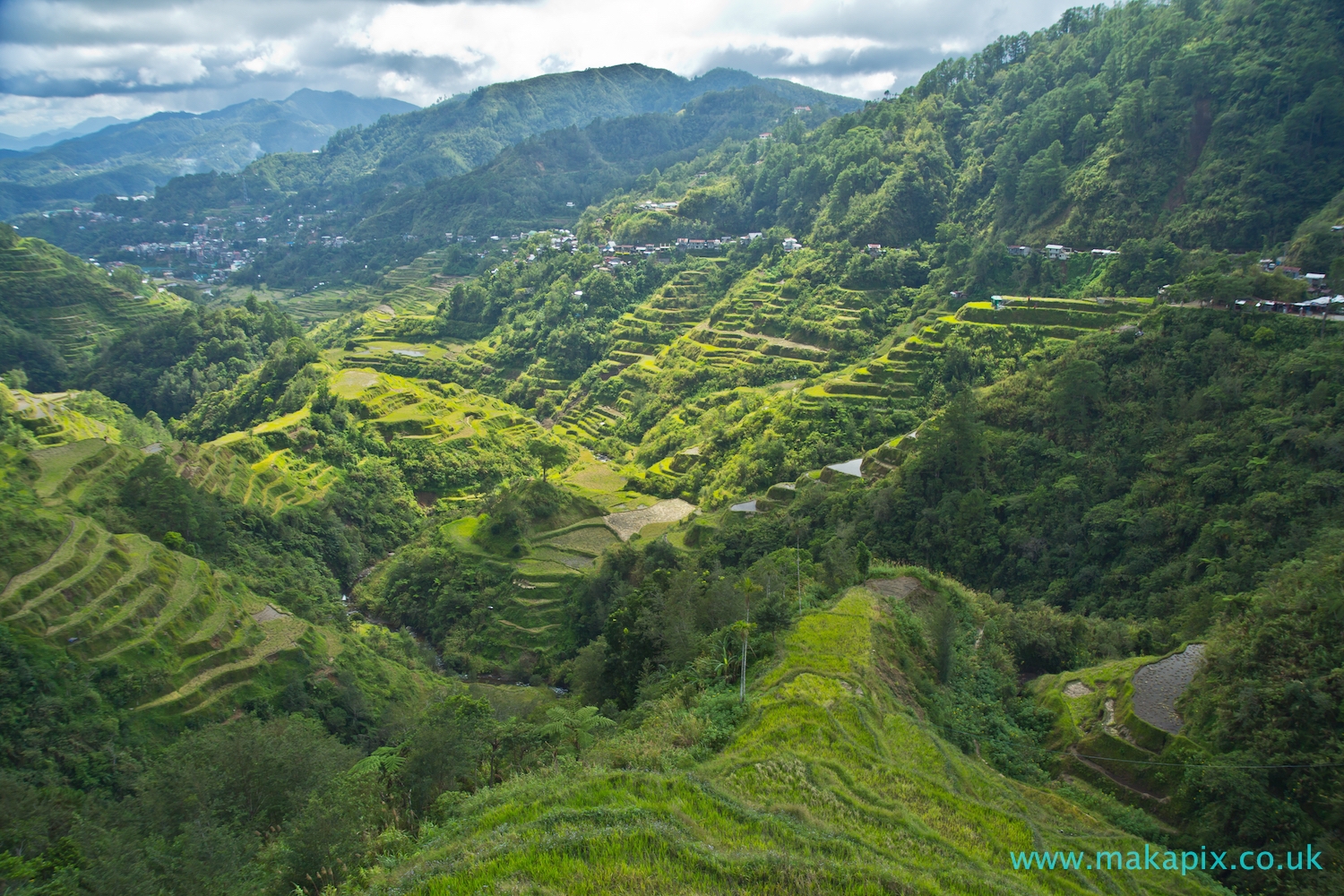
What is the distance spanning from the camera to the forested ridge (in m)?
11.0

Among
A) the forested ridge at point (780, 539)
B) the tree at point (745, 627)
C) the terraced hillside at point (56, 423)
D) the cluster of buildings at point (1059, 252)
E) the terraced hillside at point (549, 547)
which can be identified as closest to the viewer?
the forested ridge at point (780, 539)

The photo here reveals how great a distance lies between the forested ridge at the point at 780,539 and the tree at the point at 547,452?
40 centimetres

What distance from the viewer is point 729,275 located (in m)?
63.2

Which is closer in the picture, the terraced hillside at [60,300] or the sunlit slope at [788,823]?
the sunlit slope at [788,823]

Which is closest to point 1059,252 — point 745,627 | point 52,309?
point 745,627

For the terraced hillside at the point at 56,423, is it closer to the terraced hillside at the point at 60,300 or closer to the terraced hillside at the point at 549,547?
the terraced hillside at the point at 549,547

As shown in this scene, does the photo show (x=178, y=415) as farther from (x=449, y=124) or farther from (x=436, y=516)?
(x=449, y=124)

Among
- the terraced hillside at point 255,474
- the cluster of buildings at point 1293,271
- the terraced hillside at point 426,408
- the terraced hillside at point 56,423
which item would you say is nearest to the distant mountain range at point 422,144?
the terraced hillside at point 426,408

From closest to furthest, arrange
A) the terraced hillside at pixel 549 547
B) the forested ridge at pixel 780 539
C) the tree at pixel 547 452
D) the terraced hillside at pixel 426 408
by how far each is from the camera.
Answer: the forested ridge at pixel 780 539, the terraced hillside at pixel 549 547, the terraced hillside at pixel 426 408, the tree at pixel 547 452

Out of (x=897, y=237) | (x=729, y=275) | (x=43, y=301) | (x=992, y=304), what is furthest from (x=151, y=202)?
(x=992, y=304)

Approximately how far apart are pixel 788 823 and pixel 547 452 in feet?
130

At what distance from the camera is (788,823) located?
9.37 meters

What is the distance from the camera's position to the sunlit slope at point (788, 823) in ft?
26.5

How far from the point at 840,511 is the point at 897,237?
3425 centimetres
